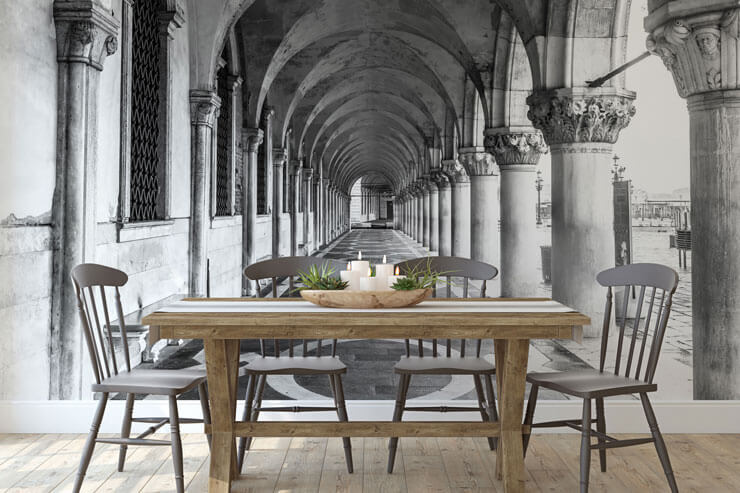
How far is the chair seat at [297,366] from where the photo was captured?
10.2 ft

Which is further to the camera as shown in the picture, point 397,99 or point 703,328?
point 397,99

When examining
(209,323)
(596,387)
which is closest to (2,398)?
(209,323)

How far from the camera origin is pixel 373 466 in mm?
3236

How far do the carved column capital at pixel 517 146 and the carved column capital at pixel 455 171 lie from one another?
6806 millimetres

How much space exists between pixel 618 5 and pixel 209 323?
6.09m

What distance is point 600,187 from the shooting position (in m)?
6.97

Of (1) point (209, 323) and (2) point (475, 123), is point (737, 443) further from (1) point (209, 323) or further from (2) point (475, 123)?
(2) point (475, 123)

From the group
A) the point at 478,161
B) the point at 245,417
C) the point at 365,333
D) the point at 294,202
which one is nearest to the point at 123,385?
the point at 245,417

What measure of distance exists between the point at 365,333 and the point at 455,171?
15094 mm

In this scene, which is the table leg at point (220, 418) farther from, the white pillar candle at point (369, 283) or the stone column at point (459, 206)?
the stone column at point (459, 206)

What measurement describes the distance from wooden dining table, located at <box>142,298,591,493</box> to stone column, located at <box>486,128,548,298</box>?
6.89 metres

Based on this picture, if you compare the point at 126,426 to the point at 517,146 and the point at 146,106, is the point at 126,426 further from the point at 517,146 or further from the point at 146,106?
the point at 517,146

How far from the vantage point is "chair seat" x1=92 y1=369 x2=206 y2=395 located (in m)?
2.74

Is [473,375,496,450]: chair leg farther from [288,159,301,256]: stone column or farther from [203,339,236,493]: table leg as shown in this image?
[288,159,301,256]: stone column
